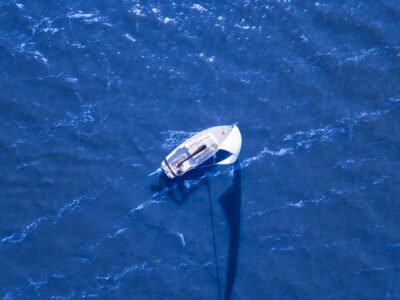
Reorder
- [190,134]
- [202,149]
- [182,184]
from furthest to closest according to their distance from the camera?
[190,134] < [182,184] < [202,149]

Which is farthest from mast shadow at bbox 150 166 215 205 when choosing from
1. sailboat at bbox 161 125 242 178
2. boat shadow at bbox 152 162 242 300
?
sailboat at bbox 161 125 242 178

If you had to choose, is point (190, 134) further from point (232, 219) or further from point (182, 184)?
point (232, 219)

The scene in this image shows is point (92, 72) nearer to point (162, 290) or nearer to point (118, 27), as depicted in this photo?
point (118, 27)

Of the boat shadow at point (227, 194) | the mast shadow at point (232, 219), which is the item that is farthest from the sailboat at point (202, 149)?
the mast shadow at point (232, 219)

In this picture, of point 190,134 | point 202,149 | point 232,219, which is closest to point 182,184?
point 202,149

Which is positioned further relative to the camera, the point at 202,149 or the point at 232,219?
the point at 232,219

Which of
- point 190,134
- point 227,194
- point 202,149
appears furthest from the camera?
point 190,134
